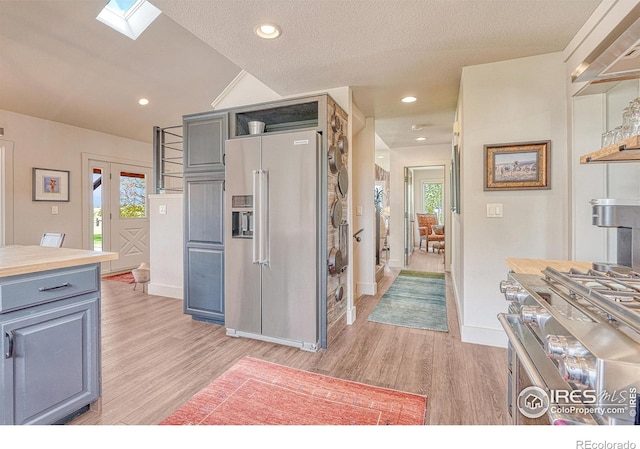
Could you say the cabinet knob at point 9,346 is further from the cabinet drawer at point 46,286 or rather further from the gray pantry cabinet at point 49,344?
the cabinet drawer at point 46,286

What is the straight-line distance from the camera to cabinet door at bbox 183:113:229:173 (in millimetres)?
3137

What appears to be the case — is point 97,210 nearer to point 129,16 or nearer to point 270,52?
point 129,16

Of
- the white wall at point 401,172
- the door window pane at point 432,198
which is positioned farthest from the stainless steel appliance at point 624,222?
the door window pane at point 432,198

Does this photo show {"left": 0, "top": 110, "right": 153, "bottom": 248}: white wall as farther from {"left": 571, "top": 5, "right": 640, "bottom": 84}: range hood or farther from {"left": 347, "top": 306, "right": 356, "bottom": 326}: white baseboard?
{"left": 571, "top": 5, "right": 640, "bottom": 84}: range hood

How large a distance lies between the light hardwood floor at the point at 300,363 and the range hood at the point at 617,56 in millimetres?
1769

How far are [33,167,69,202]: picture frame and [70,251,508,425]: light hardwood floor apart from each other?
2674 millimetres

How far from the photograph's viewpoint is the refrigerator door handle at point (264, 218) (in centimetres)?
267

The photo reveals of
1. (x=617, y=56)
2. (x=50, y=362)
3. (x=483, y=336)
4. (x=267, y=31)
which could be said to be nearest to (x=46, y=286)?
(x=50, y=362)

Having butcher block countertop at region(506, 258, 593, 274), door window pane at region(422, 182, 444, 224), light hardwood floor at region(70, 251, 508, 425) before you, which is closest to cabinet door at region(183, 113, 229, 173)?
light hardwood floor at region(70, 251, 508, 425)

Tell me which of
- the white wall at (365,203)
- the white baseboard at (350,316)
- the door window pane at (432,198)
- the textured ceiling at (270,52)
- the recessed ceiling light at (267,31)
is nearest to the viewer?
the textured ceiling at (270,52)

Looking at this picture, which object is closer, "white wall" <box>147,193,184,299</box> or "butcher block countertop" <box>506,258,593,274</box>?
"butcher block countertop" <box>506,258,593,274</box>

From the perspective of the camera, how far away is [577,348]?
25.8 inches

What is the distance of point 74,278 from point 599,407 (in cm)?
214
